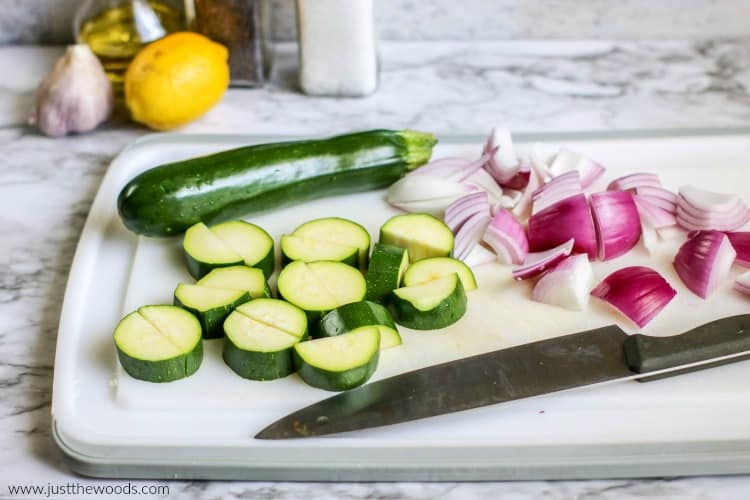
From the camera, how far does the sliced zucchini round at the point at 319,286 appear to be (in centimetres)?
120

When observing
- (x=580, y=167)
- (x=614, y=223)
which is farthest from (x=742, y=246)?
(x=580, y=167)

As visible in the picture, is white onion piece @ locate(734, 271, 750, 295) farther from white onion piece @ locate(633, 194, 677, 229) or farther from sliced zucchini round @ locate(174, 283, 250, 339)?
sliced zucchini round @ locate(174, 283, 250, 339)

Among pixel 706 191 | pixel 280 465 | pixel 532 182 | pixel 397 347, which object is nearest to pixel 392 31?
pixel 532 182

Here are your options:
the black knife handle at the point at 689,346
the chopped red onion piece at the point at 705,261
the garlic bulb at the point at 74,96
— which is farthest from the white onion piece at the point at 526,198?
the garlic bulb at the point at 74,96

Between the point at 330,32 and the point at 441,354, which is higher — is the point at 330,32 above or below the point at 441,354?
above

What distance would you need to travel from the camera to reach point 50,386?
120cm

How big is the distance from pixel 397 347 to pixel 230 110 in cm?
77

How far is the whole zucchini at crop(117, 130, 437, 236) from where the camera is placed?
133 centimetres

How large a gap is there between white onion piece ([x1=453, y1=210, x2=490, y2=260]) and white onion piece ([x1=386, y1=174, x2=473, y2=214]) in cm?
7

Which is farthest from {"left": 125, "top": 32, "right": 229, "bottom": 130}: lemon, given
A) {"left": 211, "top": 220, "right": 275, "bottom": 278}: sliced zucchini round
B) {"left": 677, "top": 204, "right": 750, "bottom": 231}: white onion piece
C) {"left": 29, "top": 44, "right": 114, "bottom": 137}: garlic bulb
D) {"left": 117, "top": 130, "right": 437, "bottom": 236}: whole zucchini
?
{"left": 677, "top": 204, "right": 750, "bottom": 231}: white onion piece

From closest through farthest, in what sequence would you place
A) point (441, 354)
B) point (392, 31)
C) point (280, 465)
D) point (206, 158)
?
point (280, 465) < point (441, 354) < point (206, 158) < point (392, 31)

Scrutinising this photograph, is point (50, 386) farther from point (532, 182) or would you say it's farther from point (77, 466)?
point (532, 182)

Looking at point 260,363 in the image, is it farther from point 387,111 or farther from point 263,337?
point 387,111

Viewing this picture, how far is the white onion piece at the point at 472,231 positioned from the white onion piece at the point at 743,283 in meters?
0.33
